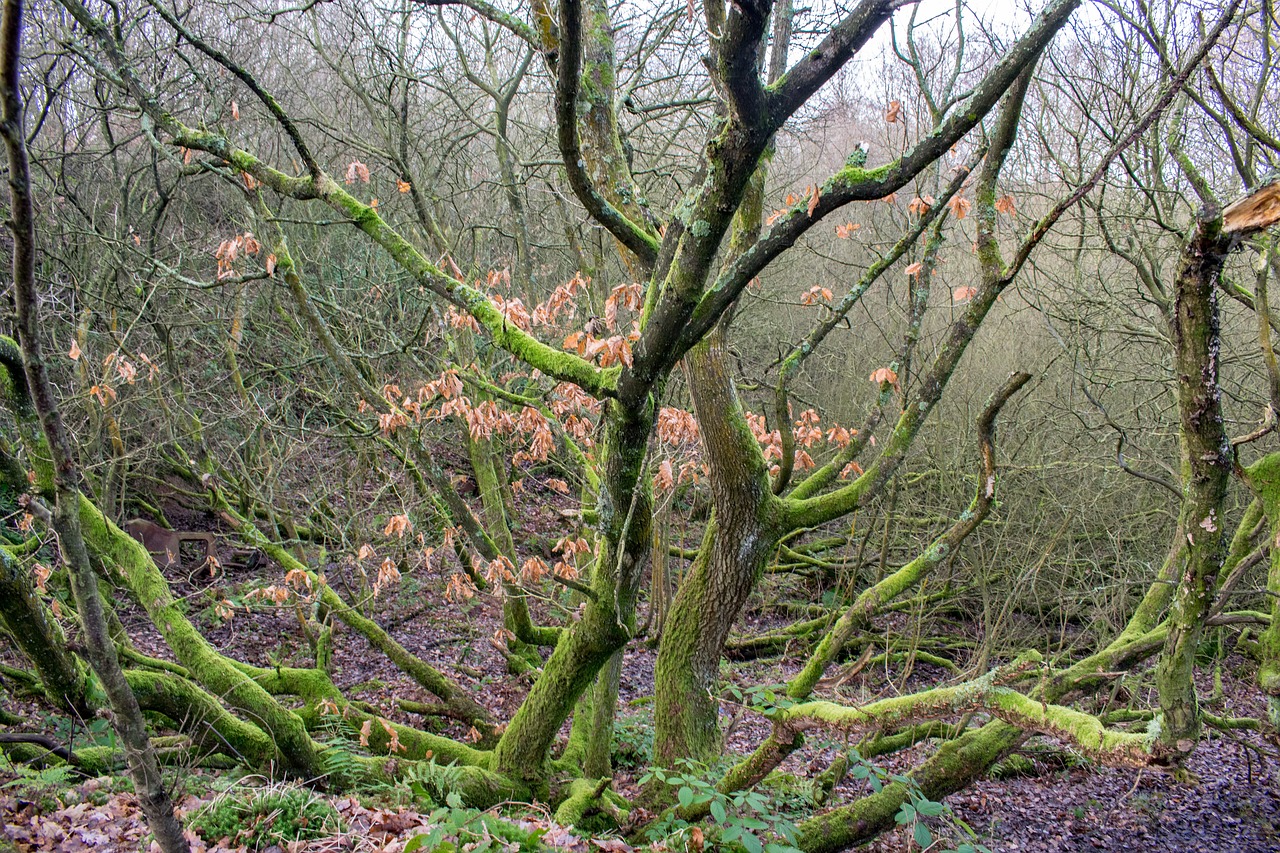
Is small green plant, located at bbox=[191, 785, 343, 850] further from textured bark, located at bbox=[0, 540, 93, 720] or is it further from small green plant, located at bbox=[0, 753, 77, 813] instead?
textured bark, located at bbox=[0, 540, 93, 720]

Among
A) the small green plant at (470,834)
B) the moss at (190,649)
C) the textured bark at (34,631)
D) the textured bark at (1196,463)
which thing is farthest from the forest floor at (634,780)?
the textured bark at (1196,463)

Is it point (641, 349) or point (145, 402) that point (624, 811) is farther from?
point (145, 402)

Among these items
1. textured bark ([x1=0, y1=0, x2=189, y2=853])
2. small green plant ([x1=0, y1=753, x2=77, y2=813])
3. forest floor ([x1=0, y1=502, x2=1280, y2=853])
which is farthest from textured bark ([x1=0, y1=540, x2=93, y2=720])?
textured bark ([x1=0, y1=0, x2=189, y2=853])

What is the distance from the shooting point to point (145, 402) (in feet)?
27.0

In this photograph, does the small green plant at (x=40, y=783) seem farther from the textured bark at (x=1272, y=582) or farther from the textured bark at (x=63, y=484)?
the textured bark at (x=1272, y=582)

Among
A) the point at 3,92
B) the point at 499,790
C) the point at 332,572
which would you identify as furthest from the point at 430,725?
the point at 3,92

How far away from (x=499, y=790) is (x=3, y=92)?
445cm

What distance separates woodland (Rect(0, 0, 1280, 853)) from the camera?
107 inches

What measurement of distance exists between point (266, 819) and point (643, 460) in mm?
2264

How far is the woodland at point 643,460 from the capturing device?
2713mm

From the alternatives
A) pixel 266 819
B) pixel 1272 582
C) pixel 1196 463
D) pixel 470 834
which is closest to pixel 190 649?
pixel 266 819

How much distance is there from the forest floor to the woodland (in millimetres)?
54

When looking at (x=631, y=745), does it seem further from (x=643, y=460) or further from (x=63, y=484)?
(x=63, y=484)

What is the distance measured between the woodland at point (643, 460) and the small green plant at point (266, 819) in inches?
1.1
